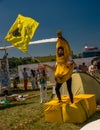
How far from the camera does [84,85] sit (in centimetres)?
1236

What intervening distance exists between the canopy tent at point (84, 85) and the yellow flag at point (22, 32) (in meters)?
2.92

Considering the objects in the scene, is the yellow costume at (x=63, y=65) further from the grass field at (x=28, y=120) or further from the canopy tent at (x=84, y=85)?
the canopy tent at (x=84, y=85)

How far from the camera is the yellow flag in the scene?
10.4 meters

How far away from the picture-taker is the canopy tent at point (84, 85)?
1231 centimetres

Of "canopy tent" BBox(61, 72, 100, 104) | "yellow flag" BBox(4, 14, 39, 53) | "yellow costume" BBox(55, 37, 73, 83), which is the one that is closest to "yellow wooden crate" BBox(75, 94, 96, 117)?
"yellow costume" BBox(55, 37, 73, 83)

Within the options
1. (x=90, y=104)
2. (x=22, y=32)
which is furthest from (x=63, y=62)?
(x=22, y=32)

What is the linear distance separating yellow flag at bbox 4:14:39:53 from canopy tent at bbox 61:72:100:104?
2.92m

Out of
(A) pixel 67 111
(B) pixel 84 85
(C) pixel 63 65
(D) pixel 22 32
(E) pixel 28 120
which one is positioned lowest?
(E) pixel 28 120

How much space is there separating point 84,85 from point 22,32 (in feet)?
10.7

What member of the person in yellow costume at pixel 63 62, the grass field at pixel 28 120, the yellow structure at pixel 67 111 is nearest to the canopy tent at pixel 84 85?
the grass field at pixel 28 120

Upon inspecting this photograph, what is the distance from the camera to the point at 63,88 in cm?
1291

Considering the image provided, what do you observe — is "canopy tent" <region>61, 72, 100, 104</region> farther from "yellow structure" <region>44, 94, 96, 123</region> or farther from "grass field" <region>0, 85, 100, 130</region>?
"yellow structure" <region>44, 94, 96, 123</region>

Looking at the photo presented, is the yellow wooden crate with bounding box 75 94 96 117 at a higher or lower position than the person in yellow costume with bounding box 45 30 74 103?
lower

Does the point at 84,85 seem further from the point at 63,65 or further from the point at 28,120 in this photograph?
the point at 28,120
